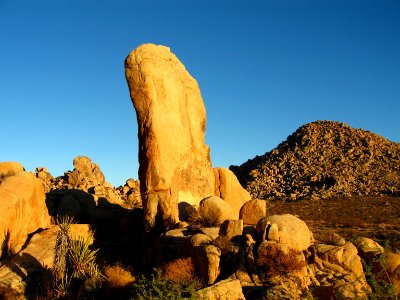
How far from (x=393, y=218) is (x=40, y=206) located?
1077 inches

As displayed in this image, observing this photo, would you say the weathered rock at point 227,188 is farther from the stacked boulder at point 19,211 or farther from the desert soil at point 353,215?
the stacked boulder at point 19,211

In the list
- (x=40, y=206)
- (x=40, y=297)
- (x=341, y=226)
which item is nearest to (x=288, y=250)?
(x=40, y=297)

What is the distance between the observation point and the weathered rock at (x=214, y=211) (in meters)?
17.1

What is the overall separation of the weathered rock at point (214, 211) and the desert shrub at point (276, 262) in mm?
4160

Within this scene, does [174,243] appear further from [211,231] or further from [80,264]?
[80,264]

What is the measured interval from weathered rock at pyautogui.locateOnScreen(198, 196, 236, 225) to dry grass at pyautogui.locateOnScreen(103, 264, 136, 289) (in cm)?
335

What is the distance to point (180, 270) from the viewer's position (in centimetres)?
1362

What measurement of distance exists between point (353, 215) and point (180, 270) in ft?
97.4

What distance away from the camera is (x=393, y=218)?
3706cm

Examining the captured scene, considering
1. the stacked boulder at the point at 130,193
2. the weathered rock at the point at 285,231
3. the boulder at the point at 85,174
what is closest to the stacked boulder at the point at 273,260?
the weathered rock at the point at 285,231

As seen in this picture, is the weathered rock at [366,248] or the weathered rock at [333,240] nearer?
the weathered rock at [366,248]

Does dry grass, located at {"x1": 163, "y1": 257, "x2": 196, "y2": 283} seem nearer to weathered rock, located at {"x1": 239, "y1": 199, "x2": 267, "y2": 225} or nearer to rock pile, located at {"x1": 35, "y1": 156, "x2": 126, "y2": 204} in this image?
weathered rock, located at {"x1": 239, "y1": 199, "x2": 267, "y2": 225}

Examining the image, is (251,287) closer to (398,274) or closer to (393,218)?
(398,274)

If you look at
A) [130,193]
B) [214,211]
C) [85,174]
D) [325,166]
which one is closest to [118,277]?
[214,211]
